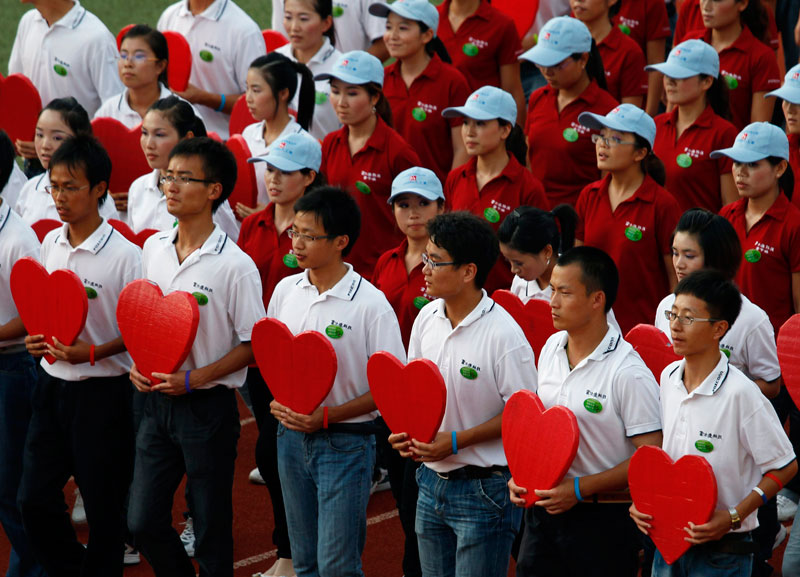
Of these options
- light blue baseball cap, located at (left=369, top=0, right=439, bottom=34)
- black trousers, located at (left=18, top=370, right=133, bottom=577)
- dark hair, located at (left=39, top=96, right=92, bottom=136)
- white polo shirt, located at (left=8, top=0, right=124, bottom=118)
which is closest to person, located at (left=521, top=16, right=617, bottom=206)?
light blue baseball cap, located at (left=369, top=0, right=439, bottom=34)

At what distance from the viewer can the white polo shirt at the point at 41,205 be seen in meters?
6.90

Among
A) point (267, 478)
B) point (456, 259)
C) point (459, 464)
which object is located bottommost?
point (267, 478)

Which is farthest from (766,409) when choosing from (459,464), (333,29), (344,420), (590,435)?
(333,29)

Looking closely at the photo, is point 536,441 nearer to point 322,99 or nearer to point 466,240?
point 466,240

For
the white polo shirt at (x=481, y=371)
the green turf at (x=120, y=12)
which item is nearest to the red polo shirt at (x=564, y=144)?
the white polo shirt at (x=481, y=371)

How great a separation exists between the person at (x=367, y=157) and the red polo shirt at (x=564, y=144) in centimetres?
79

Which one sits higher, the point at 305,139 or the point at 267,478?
Answer: the point at 305,139

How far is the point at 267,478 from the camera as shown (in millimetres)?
5785

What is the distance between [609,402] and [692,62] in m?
2.89

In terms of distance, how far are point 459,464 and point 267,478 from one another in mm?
1366

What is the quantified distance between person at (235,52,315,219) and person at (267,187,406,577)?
1.73m

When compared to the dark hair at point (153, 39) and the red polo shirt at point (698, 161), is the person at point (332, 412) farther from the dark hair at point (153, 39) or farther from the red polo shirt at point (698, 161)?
the dark hair at point (153, 39)

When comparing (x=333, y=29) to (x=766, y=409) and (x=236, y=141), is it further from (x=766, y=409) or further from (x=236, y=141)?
(x=766, y=409)

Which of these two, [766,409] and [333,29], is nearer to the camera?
[766,409]
